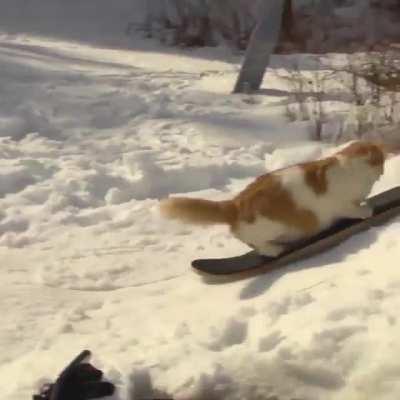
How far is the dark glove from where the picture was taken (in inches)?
99.7

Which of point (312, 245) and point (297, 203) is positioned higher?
point (297, 203)

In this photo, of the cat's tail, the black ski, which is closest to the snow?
the black ski

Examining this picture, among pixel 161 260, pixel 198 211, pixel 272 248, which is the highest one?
pixel 198 211

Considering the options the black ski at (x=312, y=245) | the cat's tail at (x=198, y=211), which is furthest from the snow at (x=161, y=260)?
the cat's tail at (x=198, y=211)

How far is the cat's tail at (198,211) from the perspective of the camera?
3.27 m

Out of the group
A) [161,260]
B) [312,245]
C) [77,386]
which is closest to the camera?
[77,386]

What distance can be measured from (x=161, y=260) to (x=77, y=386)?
1.30 metres

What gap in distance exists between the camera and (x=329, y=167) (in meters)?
3.28

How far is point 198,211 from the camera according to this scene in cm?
330

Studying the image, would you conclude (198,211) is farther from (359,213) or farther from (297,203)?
(359,213)

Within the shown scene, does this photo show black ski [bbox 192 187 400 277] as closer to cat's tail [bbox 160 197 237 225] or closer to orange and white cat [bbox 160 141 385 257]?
orange and white cat [bbox 160 141 385 257]

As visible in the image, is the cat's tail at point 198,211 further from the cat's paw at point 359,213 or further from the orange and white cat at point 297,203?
the cat's paw at point 359,213

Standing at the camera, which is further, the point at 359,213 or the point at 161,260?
the point at 161,260

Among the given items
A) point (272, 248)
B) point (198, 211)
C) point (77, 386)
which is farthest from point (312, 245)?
point (77, 386)
